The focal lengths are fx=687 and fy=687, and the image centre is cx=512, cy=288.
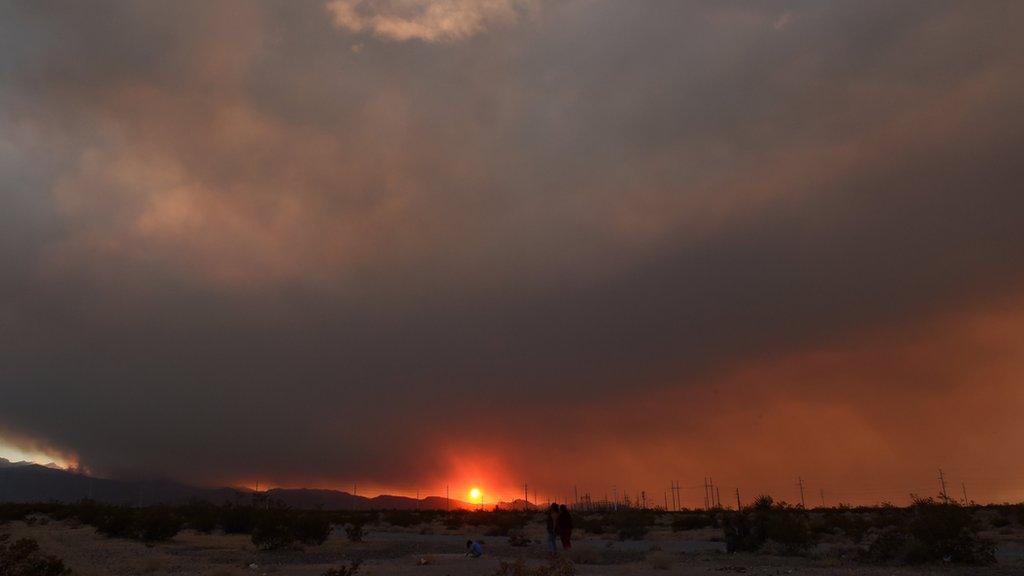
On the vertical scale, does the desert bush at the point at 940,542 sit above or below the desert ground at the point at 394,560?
above

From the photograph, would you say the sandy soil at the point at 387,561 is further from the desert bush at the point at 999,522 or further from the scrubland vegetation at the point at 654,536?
the desert bush at the point at 999,522

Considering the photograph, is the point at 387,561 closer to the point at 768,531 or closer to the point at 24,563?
the point at 24,563

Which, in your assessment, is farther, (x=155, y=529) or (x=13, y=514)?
(x=13, y=514)

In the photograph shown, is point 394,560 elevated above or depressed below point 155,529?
below

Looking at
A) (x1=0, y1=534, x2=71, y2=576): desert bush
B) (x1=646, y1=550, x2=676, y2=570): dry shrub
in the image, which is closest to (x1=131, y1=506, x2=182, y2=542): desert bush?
(x1=0, y1=534, x2=71, y2=576): desert bush

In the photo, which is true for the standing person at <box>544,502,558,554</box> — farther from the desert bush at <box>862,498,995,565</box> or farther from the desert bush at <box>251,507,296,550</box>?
the desert bush at <box>251,507,296,550</box>

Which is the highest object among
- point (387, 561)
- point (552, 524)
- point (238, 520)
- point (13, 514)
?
point (13, 514)

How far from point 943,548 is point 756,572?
9.18 metres

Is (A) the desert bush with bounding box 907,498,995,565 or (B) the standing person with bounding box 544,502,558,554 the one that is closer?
(A) the desert bush with bounding box 907,498,995,565

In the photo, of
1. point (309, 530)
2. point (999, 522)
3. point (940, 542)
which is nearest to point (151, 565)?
point (309, 530)

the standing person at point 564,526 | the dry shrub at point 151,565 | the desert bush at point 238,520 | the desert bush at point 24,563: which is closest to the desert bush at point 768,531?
the standing person at point 564,526

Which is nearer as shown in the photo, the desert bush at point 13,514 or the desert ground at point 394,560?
the desert ground at point 394,560

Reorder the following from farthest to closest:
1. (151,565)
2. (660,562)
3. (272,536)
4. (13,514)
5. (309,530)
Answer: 1. (13,514)
2. (309,530)
3. (272,536)
4. (660,562)
5. (151,565)

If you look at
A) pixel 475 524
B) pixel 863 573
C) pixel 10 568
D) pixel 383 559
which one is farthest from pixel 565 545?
pixel 475 524
